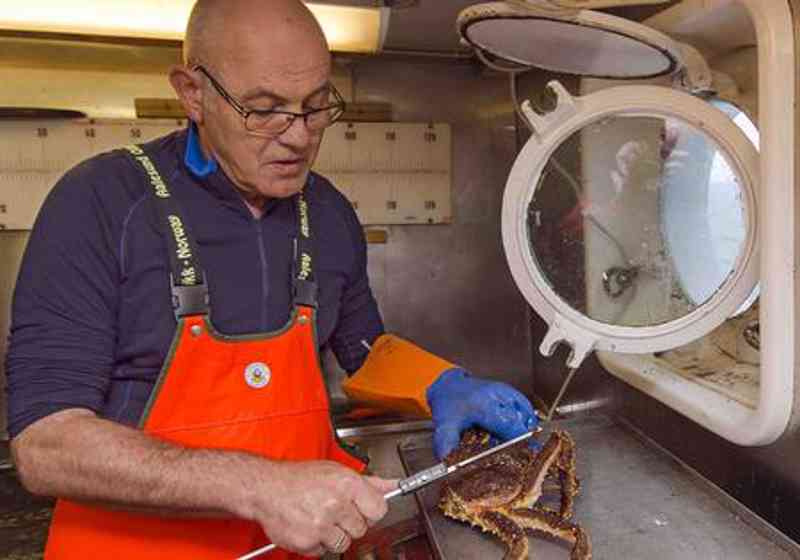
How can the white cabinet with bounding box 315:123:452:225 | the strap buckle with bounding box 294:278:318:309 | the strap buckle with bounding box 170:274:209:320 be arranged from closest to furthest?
1. the strap buckle with bounding box 170:274:209:320
2. the strap buckle with bounding box 294:278:318:309
3. the white cabinet with bounding box 315:123:452:225

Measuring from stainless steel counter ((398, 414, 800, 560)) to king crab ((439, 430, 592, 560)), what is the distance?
0.03 meters

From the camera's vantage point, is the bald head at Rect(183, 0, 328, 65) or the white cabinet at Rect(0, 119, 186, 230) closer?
the bald head at Rect(183, 0, 328, 65)

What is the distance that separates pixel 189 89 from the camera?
1.08 m

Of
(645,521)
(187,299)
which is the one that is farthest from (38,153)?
(645,521)

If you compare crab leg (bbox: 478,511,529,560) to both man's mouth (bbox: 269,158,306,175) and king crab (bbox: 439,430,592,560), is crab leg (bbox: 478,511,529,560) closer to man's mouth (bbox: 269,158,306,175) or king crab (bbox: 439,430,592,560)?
king crab (bbox: 439,430,592,560)

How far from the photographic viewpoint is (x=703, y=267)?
1131mm

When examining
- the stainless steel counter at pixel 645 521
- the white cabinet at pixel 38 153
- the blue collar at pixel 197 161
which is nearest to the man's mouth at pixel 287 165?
the blue collar at pixel 197 161

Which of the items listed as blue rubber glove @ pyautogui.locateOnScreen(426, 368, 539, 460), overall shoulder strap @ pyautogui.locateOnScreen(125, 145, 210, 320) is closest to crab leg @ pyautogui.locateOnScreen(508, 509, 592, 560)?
blue rubber glove @ pyautogui.locateOnScreen(426, 368, 539, 460)

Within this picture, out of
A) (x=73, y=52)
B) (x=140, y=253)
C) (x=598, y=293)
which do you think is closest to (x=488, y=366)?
(x=598, y=293)

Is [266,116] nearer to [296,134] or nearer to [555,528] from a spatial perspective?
[296,134]

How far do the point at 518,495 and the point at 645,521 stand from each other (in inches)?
7.8

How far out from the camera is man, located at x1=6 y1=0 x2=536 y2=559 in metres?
0.84

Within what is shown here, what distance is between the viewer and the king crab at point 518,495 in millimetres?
937

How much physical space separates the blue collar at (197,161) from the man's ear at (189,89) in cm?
5
